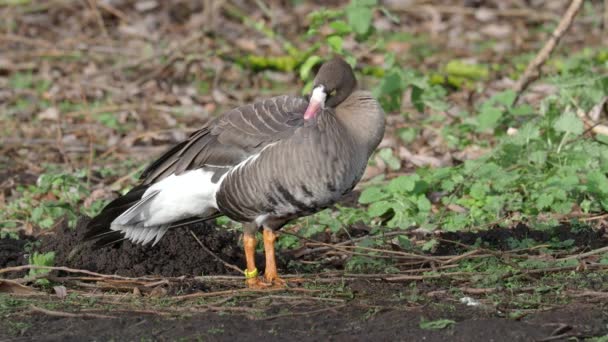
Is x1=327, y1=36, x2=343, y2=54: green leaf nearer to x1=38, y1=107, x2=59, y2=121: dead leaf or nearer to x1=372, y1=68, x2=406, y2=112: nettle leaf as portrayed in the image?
x1=372, y1=68, x2=406, y2=112: nettle leaf

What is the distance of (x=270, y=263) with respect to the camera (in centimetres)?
652

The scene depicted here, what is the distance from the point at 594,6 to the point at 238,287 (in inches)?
437

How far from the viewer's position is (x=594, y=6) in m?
15.7

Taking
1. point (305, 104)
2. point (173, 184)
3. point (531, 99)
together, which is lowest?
point (531, 99)

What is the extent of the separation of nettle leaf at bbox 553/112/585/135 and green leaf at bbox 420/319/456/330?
372cm

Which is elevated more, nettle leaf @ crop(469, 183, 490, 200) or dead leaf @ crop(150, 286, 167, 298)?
dead leaf @ crop(150, 286, 167, 298)

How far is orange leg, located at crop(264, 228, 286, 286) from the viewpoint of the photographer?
21.0ft

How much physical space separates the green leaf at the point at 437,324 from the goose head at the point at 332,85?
1757 millimetres

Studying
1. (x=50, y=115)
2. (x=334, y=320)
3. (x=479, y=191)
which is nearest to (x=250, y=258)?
(x=334, y=320)

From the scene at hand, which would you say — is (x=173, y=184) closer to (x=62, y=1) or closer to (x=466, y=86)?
(x=466, y=86)

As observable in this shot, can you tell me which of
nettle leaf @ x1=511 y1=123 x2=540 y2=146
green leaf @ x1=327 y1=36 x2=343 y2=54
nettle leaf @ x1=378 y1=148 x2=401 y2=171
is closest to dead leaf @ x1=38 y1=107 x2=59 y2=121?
green leaf @ x1=327 y1=36 x2=343 y2=54

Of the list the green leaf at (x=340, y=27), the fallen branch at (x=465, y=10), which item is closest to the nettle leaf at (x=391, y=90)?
the green leaf at (x=340, y=27)

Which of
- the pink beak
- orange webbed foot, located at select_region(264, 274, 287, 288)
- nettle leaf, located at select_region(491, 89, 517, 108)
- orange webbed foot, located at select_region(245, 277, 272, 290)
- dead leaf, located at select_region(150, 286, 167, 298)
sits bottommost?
orange webbed foot, located at select_region(264, 274, 287, 288)

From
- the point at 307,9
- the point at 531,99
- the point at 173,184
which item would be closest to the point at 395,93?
the point at 531,99
